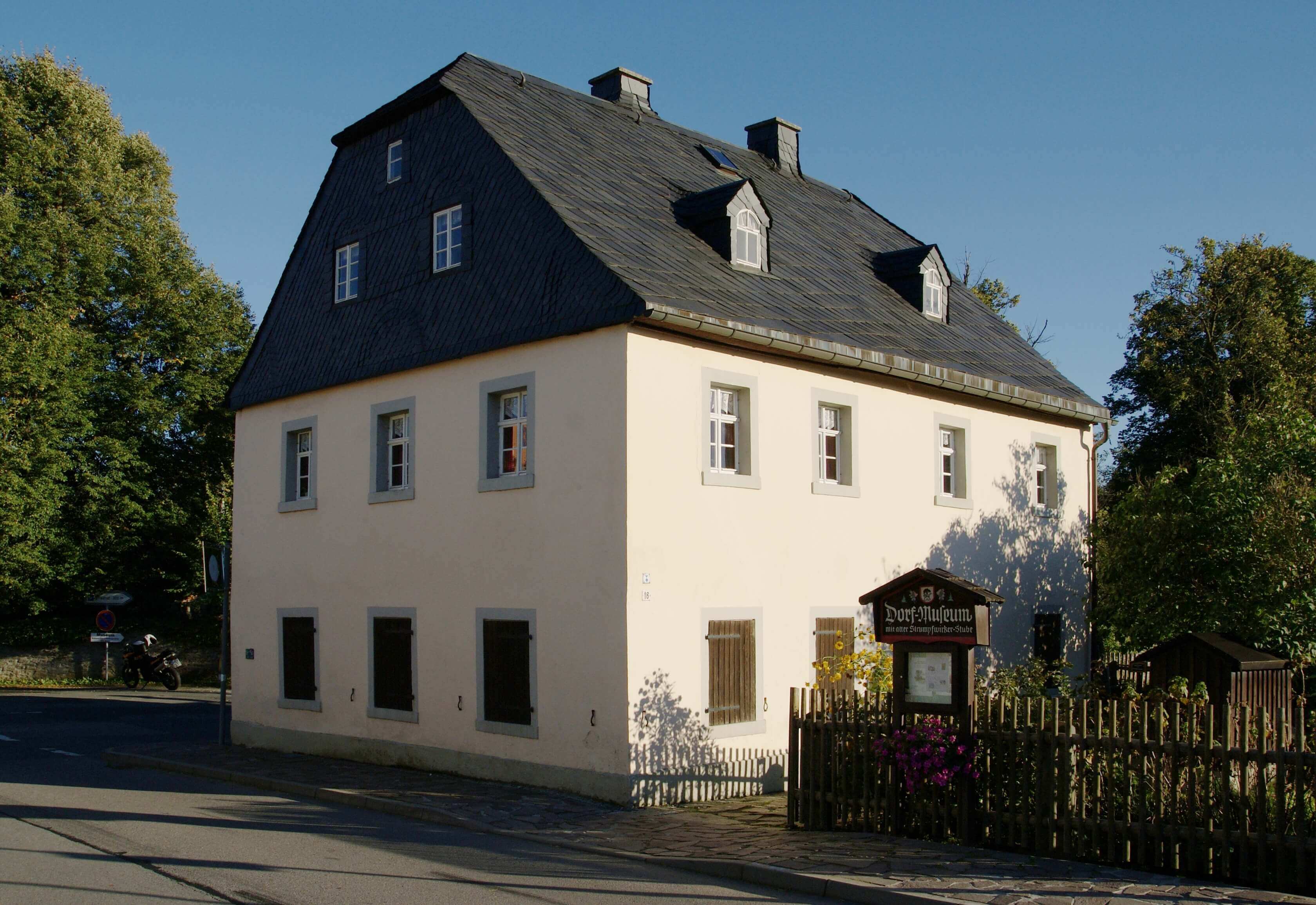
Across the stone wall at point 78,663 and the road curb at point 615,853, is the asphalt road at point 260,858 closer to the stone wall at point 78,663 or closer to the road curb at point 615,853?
the road curb at point 615,853

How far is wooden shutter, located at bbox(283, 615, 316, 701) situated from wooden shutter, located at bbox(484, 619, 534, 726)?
4.26 metres

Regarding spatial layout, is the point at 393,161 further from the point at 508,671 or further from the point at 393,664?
the point at 508,671

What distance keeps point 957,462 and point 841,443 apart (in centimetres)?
301

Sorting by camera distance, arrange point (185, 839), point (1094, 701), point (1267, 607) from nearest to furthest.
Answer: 1. point (1094, 701)
2. point (185, 839)
3. point (1267, 607)

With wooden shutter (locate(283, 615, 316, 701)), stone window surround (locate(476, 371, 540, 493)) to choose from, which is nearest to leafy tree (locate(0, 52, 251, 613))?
wooden shutter (locate(283, 615, 316, 701))

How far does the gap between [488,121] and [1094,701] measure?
11.2 meters

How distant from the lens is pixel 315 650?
18.4m

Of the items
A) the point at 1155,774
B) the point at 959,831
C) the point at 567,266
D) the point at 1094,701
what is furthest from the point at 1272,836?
the point at 567,266

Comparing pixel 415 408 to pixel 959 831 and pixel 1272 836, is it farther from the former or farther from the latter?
pixel 1272 836

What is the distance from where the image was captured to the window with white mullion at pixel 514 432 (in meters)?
15.3

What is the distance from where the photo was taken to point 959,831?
10383 millimetres

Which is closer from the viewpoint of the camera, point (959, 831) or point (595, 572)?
point (959, 831)

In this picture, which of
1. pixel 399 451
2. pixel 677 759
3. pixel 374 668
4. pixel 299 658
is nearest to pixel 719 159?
pixel 399 451

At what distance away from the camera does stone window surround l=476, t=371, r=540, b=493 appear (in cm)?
1502
